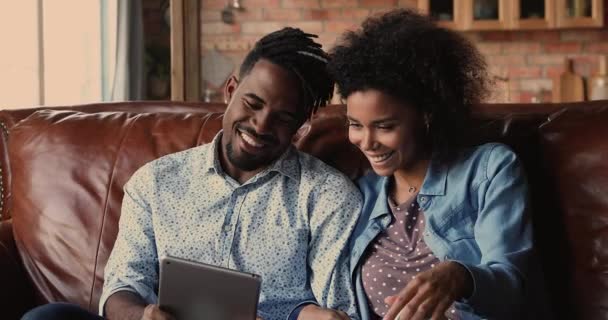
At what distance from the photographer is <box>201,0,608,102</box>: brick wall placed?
4.92m

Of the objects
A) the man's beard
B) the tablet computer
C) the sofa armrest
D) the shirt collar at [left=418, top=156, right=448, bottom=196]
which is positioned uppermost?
the man's beard

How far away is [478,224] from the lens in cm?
156

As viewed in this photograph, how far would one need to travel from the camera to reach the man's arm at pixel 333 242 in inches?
66.7

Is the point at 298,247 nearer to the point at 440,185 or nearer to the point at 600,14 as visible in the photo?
the point at 440,185

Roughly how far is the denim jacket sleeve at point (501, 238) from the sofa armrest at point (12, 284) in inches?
43.4

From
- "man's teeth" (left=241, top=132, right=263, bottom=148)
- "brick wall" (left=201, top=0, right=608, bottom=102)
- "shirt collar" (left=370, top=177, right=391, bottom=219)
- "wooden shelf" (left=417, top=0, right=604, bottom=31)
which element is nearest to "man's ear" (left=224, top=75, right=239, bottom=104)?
"man's teeth" (left=241, top=132, right=263, bottom=148)

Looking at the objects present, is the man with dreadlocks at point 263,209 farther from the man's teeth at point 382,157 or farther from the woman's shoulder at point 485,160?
the woman's shoulder at point 485,160

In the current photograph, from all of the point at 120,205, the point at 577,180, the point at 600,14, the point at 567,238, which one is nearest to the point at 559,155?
the point at 577,180

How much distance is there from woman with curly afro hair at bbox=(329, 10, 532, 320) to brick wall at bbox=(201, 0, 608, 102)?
10.8 feet

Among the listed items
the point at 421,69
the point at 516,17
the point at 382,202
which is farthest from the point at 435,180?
the point at 516,17

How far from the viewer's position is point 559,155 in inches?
69.2

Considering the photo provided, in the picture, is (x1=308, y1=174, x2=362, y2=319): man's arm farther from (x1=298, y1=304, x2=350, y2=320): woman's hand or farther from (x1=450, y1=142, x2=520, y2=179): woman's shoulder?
(x1=450, y1=142, x2=520, y2=179): woman's shoulder

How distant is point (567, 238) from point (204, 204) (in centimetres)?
76

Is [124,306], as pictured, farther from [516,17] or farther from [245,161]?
[516,17]
